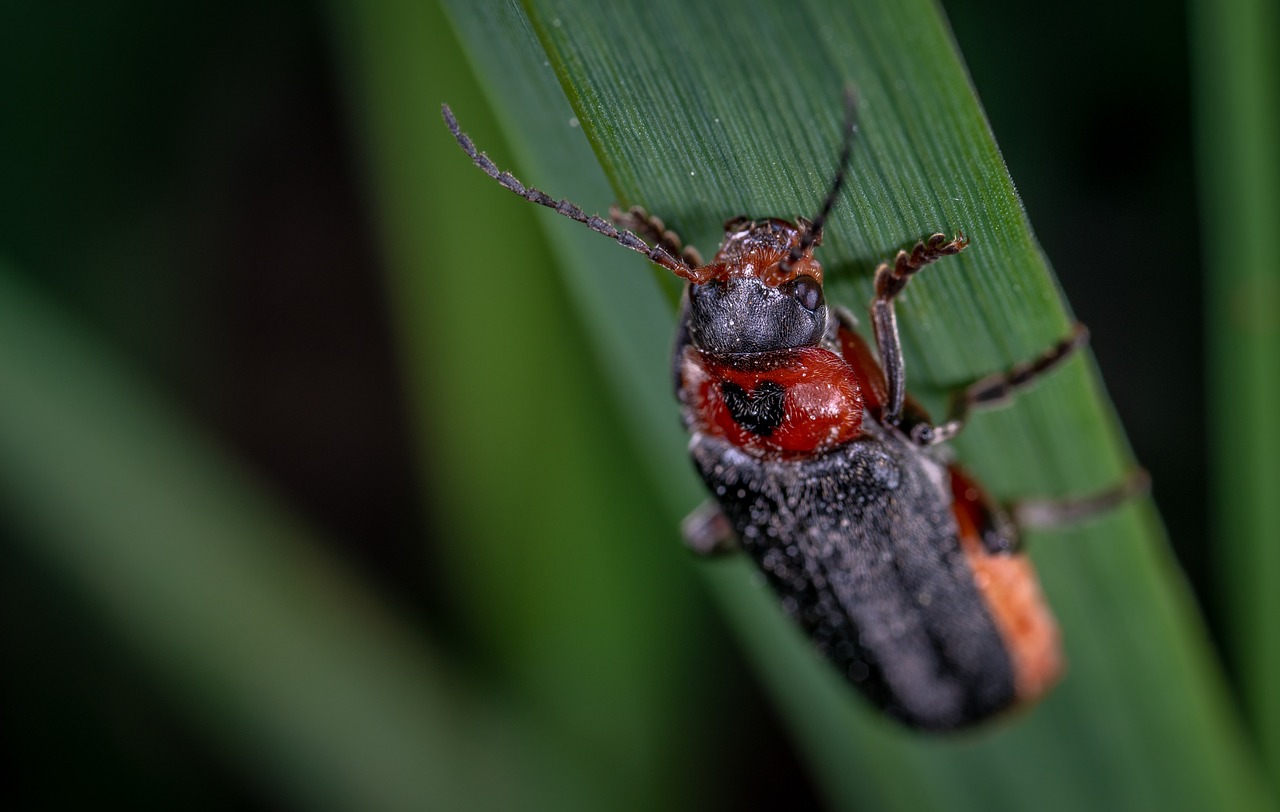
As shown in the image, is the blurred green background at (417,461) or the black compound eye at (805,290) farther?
the blurred green background at (417,461)

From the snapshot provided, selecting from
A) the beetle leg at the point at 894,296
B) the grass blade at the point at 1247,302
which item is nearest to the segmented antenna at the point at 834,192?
the beetle leg at the point at 894,296

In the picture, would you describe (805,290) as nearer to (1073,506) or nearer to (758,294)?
(758,294)

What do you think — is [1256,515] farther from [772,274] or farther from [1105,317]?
[772,274]

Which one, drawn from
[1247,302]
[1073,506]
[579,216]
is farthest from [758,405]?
[1247,302]

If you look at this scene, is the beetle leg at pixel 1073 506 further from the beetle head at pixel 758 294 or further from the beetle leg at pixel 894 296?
the beetle head at pixel 758 294

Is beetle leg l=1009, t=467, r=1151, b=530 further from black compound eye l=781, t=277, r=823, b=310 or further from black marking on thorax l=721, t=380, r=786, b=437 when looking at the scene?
black compound eye l=781, t=277, r=823, b=310

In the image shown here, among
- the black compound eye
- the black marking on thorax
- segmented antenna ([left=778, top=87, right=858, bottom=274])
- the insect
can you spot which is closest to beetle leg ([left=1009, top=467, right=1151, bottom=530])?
the insect

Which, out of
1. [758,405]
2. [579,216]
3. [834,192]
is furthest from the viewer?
[758,405]
